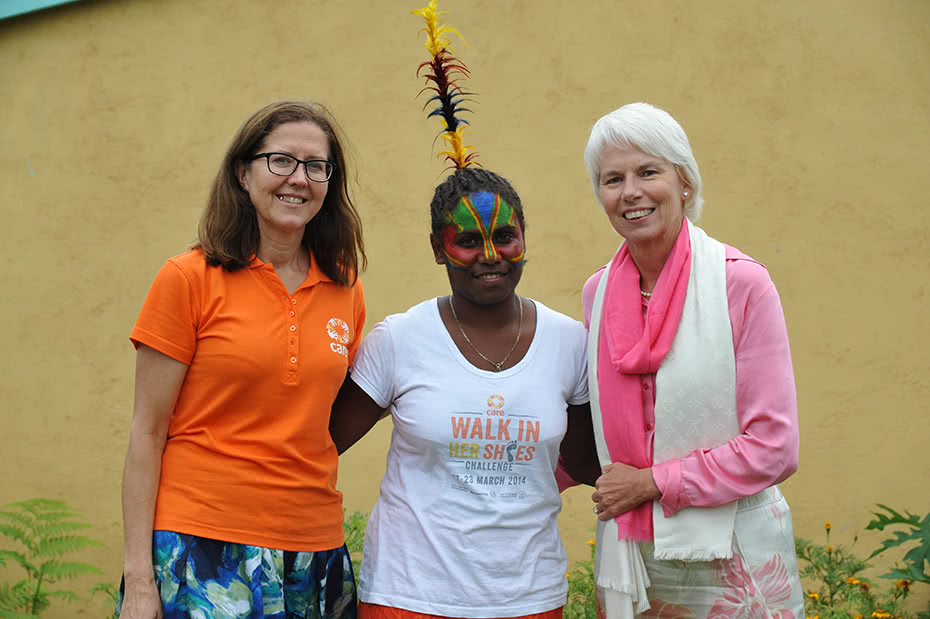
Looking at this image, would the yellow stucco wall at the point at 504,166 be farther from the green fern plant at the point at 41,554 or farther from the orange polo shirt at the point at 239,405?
the orange polo shirt at the point at 239,405

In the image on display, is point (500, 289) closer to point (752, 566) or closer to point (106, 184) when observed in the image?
point (752, 566)

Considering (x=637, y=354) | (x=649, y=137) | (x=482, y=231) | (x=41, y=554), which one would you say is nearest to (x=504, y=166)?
(x=482, y=231)

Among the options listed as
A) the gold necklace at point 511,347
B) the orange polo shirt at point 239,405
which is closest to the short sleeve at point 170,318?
the orange polo shirt at point 239,405

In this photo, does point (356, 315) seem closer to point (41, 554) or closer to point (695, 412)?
point (695, 412)

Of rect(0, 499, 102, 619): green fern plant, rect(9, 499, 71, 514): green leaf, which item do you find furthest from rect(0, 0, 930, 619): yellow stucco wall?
rect(0, 499, 102, 619): green fern plant

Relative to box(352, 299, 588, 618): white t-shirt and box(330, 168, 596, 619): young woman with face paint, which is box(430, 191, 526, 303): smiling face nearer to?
box(330, 168, 596, 619): young woman with face paint

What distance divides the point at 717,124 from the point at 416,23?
1546mm

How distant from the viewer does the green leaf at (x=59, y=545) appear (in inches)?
173

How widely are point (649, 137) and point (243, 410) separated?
4.45 ft

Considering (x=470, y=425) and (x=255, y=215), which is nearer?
(x=470, y=425)

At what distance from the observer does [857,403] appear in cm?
445

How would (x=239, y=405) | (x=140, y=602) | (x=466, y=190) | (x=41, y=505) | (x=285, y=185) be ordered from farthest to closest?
1. (x=41, y=505)
2. (x=466, y=190)
3. (x=285, y=185)
4. (x=239, y=405)
5. (x=140, y=602)

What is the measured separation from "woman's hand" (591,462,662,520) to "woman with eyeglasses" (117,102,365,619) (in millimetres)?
783

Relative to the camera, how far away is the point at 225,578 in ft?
8.49
